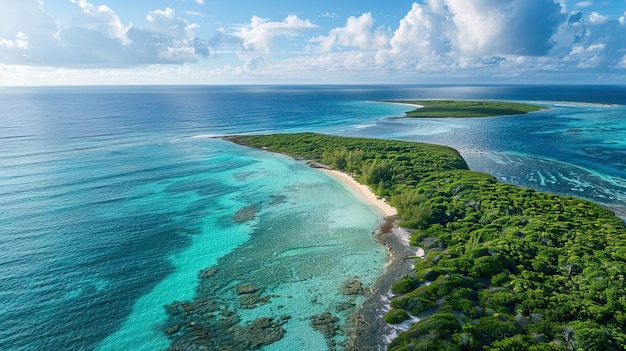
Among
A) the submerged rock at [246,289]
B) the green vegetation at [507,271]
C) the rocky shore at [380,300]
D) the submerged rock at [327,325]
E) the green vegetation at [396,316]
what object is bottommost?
the submerged rock at [246,289]

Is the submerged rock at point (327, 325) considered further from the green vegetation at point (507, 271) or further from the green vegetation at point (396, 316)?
the green vegetation at point (507, 271)

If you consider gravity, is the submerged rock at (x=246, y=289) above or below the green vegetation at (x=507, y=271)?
below

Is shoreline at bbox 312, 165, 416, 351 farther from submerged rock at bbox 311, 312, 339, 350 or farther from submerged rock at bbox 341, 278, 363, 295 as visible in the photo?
submerged rock at bbox 311, 312, 339, 350

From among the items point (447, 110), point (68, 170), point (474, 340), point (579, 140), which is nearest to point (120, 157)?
point (68, 170)

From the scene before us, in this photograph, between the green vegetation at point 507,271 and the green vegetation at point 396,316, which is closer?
the green vegetation at point 507,271

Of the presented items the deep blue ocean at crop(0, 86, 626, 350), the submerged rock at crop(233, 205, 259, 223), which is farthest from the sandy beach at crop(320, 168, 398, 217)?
the submerged rock at crop(233, 205, 259, 223)

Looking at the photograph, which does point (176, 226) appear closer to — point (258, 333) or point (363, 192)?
point (258, 333)

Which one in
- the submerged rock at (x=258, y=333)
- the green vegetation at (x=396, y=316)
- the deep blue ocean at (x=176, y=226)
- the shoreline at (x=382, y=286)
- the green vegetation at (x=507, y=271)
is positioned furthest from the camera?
the deep blue ocean at (x=176, y=226)

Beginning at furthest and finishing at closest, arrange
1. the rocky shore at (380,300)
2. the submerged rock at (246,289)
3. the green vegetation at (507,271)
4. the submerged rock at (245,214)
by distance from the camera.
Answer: the submerged rock at (245,214)
the submerged rock at (246,289)
the rocky shore at (380,300)
the green vegetation at (507,271)

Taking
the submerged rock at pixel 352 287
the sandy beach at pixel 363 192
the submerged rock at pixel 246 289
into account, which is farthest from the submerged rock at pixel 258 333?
the sandy beach at pixel 363 192
